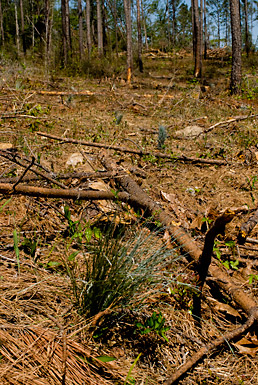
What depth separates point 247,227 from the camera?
2.44 m

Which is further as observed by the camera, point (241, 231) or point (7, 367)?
point (241, 231)

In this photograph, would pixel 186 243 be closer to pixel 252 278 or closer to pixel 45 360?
pixel 252 278

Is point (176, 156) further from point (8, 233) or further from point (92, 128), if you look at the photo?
point (8, 233)

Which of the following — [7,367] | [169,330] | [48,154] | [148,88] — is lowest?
[169,330]

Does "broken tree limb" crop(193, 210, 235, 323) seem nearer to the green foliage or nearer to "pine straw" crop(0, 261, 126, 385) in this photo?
"pine straw" crop(0, 261, 126, 385)

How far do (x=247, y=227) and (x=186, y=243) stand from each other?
2.67 ft

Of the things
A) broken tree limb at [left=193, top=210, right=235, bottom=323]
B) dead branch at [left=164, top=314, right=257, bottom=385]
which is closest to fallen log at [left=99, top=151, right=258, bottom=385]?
dead branch at [left=164, top=314, right=257, bottom=385]

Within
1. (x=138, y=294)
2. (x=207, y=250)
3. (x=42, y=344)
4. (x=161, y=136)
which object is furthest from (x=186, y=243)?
(x=161, y=136)

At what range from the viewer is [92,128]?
4.77 m

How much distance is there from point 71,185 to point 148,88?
8.03 metres

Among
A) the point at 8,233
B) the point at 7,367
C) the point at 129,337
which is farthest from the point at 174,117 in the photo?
the point at 7,367

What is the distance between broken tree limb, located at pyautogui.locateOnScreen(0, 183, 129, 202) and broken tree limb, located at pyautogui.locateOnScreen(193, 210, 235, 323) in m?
0.91

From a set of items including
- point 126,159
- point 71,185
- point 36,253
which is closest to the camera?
point 36,253

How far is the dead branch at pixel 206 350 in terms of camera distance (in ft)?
4.07
